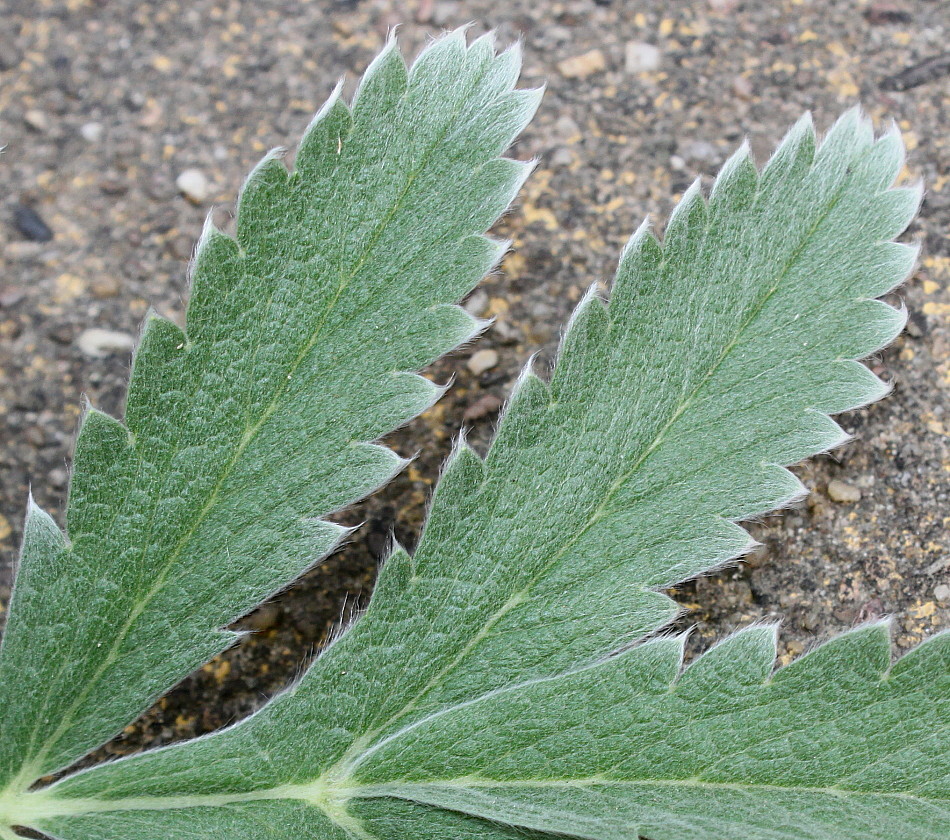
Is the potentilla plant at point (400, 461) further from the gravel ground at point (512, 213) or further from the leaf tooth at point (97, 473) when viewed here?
the gravel ground at point (512, 213)

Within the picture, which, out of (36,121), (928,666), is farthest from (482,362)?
(36,121)

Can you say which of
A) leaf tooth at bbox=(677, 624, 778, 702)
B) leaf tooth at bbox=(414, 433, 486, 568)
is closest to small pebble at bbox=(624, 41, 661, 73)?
leaf tooth at bbox=(414, 433, 486, 568)

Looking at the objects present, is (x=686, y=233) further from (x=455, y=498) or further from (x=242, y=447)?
(x=242, y=447)

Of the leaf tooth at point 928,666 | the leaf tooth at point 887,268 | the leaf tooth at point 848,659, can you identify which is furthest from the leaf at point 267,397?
the leaf tooth at point 928,666

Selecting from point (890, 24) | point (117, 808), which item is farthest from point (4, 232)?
point (890, 24)

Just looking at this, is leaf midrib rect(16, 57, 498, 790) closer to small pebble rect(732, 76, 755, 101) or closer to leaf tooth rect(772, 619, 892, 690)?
small pebble rect(732, 76, 755, 101)

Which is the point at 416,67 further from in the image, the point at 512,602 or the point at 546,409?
the point at 512,602

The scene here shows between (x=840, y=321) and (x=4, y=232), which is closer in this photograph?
(x=840, y=321)
